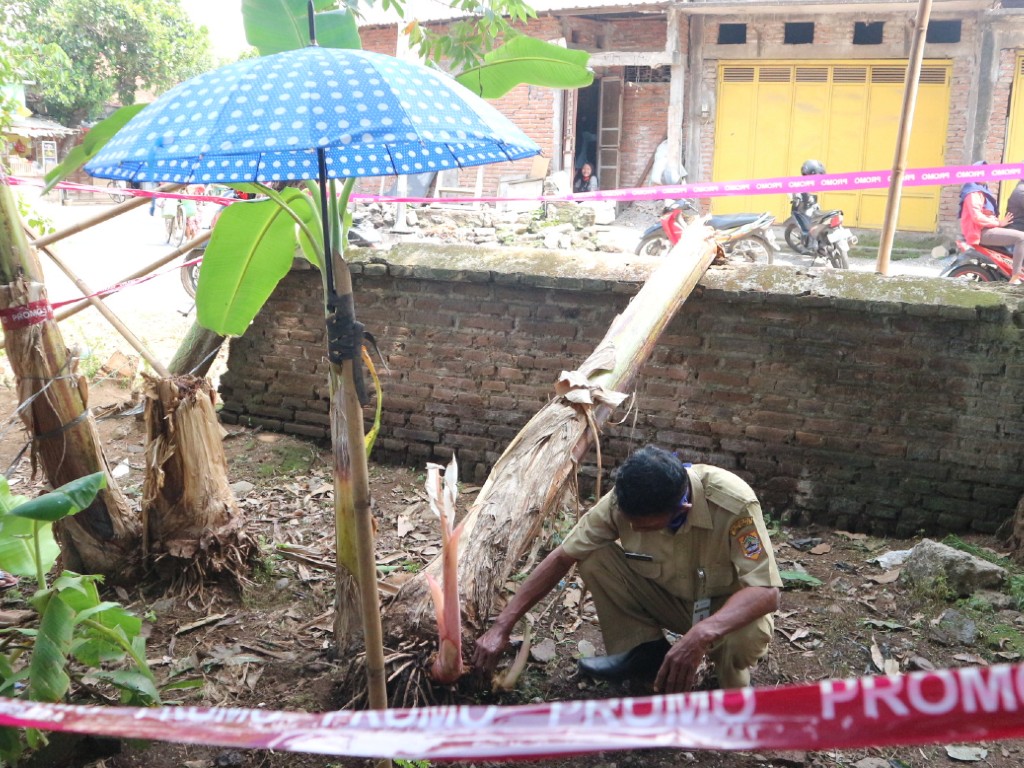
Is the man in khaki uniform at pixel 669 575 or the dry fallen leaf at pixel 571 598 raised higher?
the man in khaki uniform at pixel 669 575

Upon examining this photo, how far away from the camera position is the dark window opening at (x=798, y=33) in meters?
14.1

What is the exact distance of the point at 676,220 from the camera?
10211mm

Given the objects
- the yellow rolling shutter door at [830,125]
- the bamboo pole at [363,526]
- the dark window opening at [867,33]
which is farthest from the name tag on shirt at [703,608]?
the dark window opening at [867,33]

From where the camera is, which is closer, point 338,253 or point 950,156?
point 338,253

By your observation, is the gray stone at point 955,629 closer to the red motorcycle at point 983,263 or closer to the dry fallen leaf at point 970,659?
the dry fallen leaf at point 970,659

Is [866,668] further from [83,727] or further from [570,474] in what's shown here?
[83,727]

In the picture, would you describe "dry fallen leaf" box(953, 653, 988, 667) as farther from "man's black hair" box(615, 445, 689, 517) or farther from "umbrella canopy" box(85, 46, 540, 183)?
"umbrella canopy" box(85, 46, 540, 183)

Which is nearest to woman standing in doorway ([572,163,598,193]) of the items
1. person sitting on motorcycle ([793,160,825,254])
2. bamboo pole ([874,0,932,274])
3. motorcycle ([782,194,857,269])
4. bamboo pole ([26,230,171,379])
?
motorcycle ([782,194,857,269])

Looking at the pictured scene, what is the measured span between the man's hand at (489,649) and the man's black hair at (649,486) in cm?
61

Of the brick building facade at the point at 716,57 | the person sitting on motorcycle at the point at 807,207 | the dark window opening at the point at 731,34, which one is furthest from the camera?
the dark window opening at the point at 731,34

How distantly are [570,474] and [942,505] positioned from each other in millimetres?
2144

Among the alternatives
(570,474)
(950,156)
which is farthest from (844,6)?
(570,474)

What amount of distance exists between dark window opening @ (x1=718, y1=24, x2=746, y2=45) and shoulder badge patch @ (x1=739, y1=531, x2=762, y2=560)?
43.9 feet

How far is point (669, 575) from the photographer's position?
3221 mm
